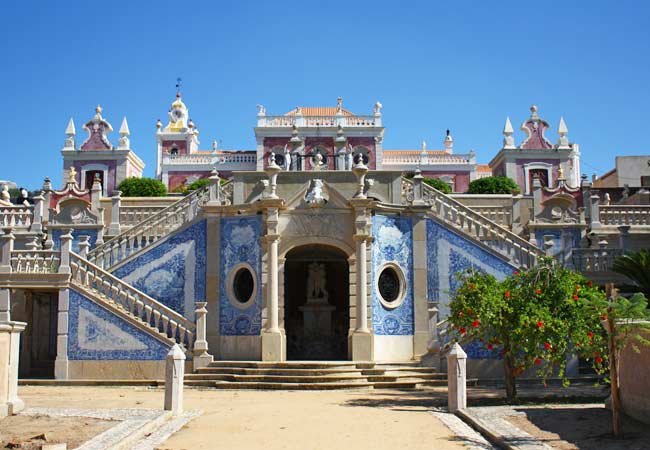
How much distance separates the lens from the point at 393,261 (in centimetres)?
2062

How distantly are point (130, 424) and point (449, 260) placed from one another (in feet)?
37.2

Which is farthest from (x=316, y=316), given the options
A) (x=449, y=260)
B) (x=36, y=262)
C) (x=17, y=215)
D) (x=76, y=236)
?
(x=17, y=215)

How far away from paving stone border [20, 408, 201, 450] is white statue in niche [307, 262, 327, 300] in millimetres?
9065

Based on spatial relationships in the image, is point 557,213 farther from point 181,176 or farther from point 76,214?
point 181,176

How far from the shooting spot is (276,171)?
803 inches

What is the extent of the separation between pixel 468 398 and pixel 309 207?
676 cm

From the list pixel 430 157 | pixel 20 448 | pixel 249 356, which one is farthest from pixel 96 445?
pixel 430 157

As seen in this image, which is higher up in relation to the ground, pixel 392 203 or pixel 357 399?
pixel 392 203

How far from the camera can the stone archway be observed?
22250mm

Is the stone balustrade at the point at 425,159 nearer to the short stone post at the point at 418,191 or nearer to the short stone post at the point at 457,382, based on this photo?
the short stone post at the point at 418,191

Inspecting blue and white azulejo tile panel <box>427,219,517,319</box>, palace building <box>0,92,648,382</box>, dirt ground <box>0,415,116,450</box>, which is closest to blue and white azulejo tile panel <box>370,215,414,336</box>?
palace building <box>0,92,648,382</box>

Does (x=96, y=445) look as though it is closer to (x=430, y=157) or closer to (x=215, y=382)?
(x=215, y=382)

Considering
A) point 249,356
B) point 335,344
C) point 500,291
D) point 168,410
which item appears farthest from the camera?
point 335,344

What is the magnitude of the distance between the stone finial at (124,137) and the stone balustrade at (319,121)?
864cm
